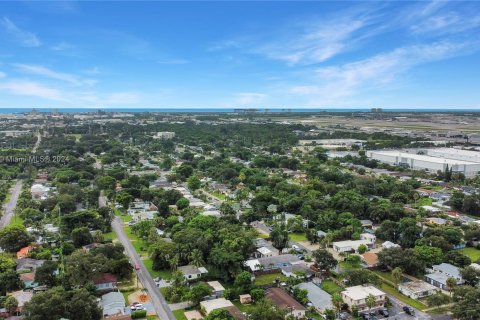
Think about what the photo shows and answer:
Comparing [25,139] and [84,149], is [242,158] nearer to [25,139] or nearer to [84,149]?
[84,149]

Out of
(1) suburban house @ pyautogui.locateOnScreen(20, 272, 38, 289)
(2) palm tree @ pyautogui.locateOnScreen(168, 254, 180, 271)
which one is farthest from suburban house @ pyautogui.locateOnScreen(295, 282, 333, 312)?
(1) suburban house @ pyautogui.locateOnScreen(20, 272, 38, 289)

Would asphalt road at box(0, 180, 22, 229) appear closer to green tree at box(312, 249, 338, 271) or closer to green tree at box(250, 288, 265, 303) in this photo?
green tree at box(250, 288, 265, 303)

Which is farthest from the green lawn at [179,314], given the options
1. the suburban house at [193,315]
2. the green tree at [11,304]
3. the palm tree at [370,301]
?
the palm tree at [370,301]

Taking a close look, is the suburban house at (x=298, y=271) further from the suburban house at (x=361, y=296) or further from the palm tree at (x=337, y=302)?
the palm tree at (x=337, y=302)

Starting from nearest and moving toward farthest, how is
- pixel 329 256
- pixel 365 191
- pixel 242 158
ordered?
pixel 329 256 → pixel 365 191 → pixel 242 158

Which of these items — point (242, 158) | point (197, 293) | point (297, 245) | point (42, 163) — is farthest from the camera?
point (242, 158)

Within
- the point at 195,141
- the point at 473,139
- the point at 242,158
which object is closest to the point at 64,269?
the point at 242,158
